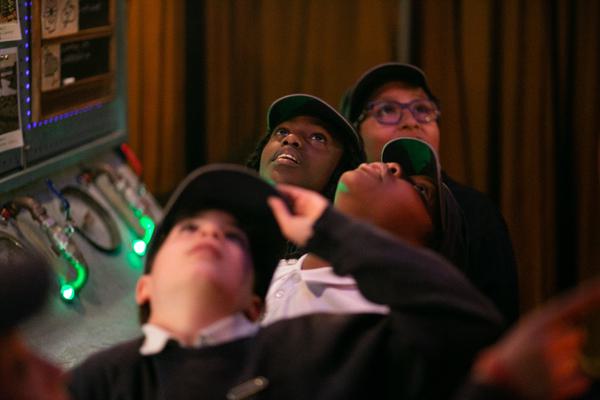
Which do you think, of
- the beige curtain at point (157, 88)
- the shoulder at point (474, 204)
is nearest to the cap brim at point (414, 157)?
the shoulder at point (474, 204)

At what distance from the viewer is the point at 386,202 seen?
62.4 inches

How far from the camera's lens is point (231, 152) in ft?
13.2

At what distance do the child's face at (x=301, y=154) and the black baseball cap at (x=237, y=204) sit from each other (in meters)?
0.75

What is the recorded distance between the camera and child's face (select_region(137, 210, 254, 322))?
121 cm

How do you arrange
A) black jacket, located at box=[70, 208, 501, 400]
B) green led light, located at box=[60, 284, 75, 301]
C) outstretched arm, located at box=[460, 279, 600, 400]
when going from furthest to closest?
green led light, located at box=[60, 284, 75, 301]
black jacket, located at box=[70, 208, 501, 400]
outstretched arm, located at box=[460, 279, 600, 400]

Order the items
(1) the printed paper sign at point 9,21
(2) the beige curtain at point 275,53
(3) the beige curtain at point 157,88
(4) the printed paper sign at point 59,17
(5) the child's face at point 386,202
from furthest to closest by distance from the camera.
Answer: (3) the beige curtain at point 157,88 → (2) the beige curtain at point 275,53 → (4) the printed paper sign at point 59,17 → (1) the printed paper sign at point 9,21 → (5) the child's face at point 386,202

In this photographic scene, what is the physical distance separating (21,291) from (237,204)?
Result: 0.42 meters

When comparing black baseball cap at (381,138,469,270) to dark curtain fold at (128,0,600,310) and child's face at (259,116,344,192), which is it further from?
dark curtain fold at (128,0,600,310)

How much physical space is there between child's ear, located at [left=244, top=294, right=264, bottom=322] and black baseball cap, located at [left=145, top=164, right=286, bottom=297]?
0.06ft

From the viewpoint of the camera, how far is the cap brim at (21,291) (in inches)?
37.2

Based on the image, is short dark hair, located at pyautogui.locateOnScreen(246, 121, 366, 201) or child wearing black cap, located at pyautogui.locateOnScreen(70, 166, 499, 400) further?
short dark hair, located at pyautogui.locateOnScreen(246, 121, 366, 201)

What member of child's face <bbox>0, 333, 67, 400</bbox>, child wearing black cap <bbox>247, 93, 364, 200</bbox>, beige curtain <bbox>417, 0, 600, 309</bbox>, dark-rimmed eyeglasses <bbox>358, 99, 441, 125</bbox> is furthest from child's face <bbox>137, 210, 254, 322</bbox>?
beige curtain <bbox>417, 0, 600, 309</bbox>

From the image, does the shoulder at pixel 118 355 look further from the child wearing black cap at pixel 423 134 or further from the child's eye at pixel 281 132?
the child wearing black cap at pixel 423 134

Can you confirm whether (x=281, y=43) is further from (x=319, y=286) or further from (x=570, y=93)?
(x=319, y=286)
